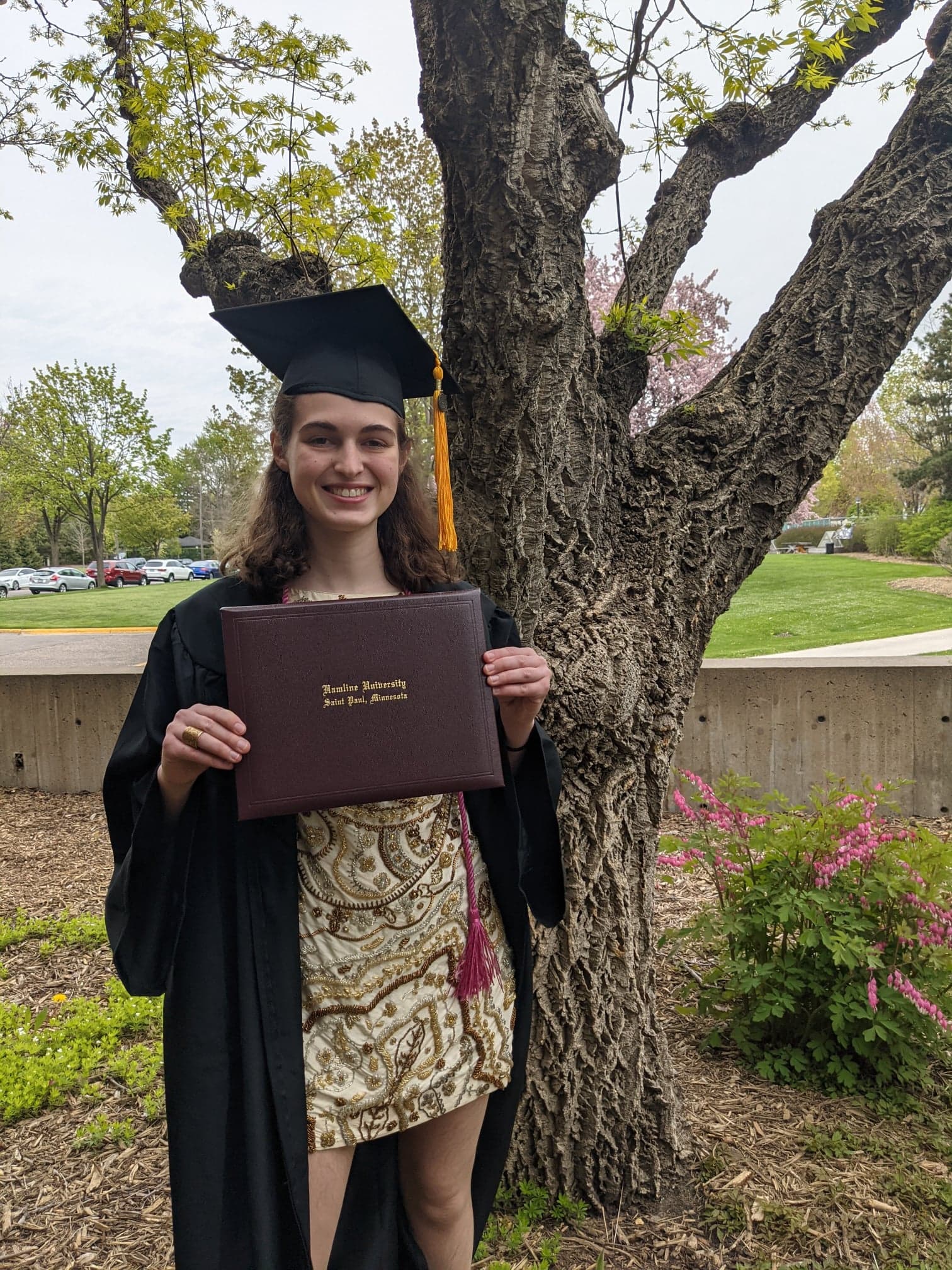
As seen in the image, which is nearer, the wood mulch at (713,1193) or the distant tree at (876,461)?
the wood mulch at (713,1193)

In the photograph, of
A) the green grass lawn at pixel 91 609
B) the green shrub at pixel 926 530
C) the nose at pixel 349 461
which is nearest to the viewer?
the nose at pixel 349 461

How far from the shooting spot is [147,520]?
42.3m

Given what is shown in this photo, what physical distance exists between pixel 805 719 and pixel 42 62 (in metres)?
5.99

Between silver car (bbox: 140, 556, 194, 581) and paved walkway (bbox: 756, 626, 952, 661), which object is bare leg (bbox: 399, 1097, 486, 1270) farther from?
silver car (bbox: 140, 556, 194, 581)

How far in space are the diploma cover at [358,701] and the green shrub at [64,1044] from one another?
237 centimetres

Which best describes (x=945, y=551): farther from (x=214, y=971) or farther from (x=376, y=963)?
(x=214, y=971)

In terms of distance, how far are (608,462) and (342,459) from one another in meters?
1.00

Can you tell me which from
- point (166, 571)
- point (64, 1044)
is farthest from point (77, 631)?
point (166, 571)

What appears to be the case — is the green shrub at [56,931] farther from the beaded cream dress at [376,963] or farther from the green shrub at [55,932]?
the beaded cream dress at [376,963]

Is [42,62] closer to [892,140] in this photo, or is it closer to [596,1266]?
[892,140]

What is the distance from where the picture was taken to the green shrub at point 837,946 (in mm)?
2705

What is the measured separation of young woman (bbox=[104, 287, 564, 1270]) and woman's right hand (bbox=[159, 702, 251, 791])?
1 centimetres

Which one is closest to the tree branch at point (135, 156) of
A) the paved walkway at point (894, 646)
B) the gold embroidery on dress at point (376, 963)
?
the gold embroidery on dress at point (376, 963)

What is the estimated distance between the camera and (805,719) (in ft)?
19.1
